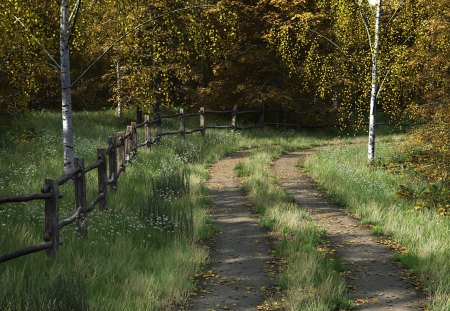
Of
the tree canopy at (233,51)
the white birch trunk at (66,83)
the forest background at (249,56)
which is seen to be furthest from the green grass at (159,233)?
the tree canopy at (233,51)

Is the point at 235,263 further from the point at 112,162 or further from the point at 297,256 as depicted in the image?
the point at 112,162

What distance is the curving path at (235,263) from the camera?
5963 millimetres

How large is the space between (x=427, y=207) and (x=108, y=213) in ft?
21.5

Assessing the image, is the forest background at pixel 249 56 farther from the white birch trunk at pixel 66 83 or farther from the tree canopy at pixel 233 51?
the white birch trunk at pixel 66 83

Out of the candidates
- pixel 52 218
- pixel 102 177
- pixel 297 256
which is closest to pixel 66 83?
pixel 102 177

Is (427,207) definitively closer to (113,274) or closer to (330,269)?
(330,269)

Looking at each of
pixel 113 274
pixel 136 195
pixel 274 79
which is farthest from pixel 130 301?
pixel 274 79

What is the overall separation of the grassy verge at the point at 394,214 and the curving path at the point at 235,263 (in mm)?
2144

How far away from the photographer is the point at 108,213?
343 inches

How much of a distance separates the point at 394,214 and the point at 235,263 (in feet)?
13.4

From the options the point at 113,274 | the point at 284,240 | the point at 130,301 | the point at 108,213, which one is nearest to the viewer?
the point at 130,301

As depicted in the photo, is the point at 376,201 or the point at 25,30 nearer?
the point at 25,30

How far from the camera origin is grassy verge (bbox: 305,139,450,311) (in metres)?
6.64

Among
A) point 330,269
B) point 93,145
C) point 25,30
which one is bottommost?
point 330,269
